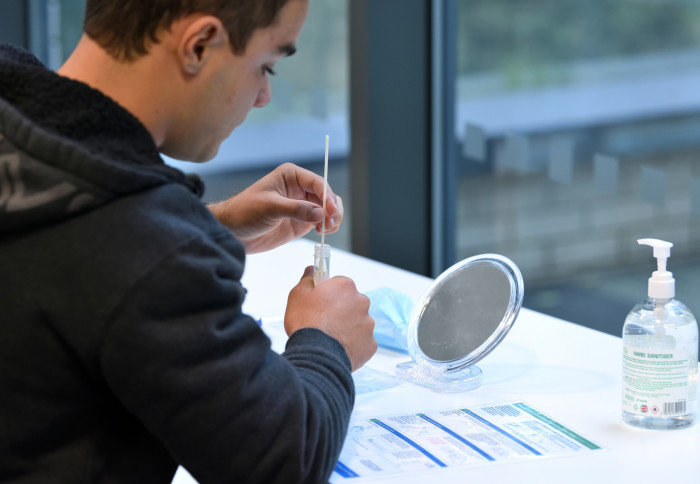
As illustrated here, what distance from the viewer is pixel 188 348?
26.7 inches

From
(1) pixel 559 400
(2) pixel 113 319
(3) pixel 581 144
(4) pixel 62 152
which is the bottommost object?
(1) pixel 559 400

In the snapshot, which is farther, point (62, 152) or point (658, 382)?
point (658, 382)

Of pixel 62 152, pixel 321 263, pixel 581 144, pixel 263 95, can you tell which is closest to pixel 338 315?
pixel 321 263

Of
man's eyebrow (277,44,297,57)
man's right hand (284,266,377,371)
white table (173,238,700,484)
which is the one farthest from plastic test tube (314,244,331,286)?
man's eyebrow (277,44,297,57)

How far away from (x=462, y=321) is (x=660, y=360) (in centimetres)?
29

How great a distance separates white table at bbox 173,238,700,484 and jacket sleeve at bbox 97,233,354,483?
0.14m

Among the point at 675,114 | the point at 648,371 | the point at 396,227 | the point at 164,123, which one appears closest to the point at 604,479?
the point at 648,371

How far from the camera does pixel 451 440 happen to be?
92 centimetres

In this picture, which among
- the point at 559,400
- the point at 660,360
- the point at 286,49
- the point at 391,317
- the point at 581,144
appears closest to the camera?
the point at 286,49

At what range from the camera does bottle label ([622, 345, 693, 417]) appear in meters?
0.92

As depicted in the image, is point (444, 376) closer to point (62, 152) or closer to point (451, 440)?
point (451, 440)

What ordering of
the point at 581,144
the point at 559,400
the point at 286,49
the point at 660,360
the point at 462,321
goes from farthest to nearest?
the point at 581,144 < the point at 462,321 < the point at 559,400 < the point at 660,360 < the point at 286,49

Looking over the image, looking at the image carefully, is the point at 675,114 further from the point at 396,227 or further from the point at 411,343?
the point at 411,343

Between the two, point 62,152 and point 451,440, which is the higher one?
point 62,152
